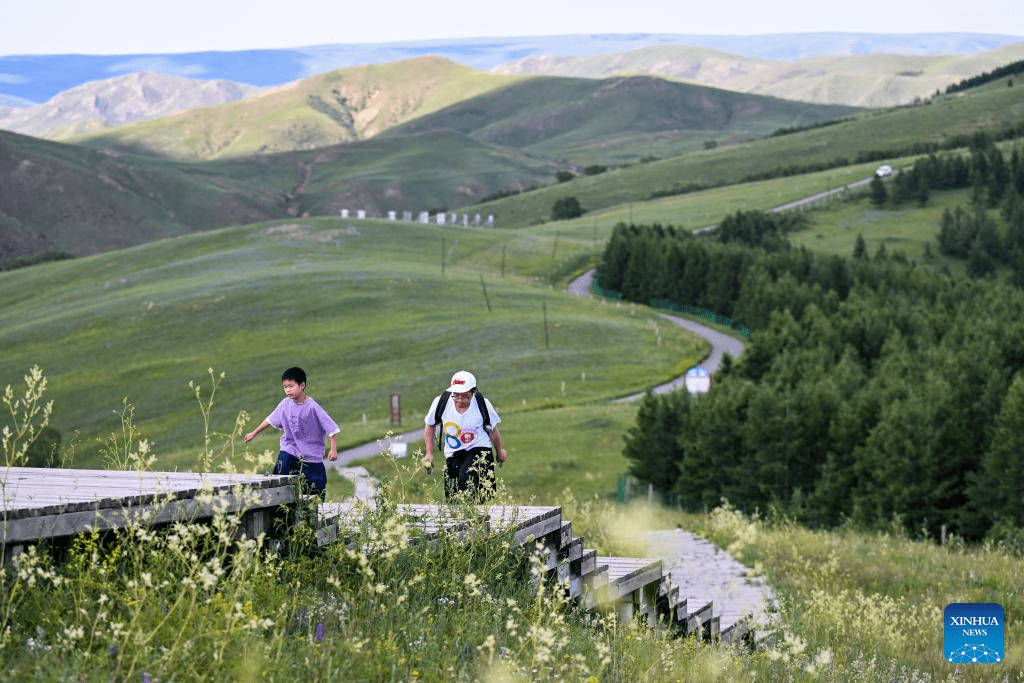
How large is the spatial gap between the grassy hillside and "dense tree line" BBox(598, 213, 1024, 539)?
38.0 ft

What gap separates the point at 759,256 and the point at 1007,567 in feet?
332

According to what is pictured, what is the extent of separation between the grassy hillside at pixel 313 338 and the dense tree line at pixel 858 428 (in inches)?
456

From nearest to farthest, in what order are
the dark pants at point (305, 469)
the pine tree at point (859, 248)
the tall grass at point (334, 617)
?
the tall grass at point (334, 617)
the dark pants at point (305, 469)
the pine tree at point (859, 248)

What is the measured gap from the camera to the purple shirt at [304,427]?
12883mm

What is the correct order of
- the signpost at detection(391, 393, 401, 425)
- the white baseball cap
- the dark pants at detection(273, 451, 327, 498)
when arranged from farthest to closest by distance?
the signpost at detection(391, 393, 401, 425), the white baseball cap, the dark pants at detection(273, 451, 327, 498)

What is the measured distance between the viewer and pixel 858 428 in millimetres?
55656

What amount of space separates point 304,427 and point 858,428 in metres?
46.2

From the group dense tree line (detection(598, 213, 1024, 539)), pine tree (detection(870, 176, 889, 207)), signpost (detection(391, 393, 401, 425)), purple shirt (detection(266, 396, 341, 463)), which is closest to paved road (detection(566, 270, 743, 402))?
dense tree line (detection(598, 213, 1024, 539))

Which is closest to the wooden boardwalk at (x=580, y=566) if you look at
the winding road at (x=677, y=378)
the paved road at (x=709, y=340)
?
the winding road at (x=677, y=378)

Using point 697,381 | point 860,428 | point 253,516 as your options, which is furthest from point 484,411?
point 697,381

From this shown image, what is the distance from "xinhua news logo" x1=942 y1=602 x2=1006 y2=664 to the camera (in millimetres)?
9117

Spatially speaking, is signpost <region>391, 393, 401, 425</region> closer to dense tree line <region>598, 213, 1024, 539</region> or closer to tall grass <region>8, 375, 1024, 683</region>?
dense tree line <region>598, 213, 1024, 539</region>

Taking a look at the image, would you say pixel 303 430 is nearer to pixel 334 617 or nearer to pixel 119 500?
pixel 119 500

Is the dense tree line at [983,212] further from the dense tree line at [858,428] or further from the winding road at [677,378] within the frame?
the dense tree line at [858,428]
